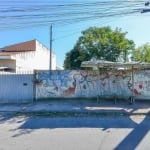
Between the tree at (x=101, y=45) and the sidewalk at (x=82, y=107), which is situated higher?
the tree at (x=101, y=45)

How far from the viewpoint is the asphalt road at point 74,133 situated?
24.0ft

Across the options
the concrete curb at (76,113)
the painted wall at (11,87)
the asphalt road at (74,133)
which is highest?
the painted wall at (11,87)

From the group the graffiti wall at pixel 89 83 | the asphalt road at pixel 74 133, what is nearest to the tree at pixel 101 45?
the graffiti wall at pixel 89 83

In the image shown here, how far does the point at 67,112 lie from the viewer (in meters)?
Answer: 13.3

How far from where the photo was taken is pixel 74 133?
28.9ft

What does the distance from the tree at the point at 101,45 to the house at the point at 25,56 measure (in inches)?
231

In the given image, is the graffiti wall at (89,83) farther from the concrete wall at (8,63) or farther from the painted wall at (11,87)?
the concrete wall at (8,63)

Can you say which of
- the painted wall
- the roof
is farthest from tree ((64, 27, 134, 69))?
the painted wall

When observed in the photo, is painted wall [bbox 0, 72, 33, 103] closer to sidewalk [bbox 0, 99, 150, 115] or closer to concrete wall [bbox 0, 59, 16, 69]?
sidewalk [bbox 0, 99, 150, 115]

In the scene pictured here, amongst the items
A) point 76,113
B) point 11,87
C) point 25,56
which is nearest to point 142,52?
point 25,56

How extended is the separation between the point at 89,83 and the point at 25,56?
14.7m

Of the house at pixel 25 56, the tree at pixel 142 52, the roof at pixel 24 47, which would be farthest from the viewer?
the tree at pixel 142 52

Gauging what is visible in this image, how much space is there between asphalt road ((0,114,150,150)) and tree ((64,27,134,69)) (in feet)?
109

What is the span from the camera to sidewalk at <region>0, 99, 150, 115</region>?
1343cm
